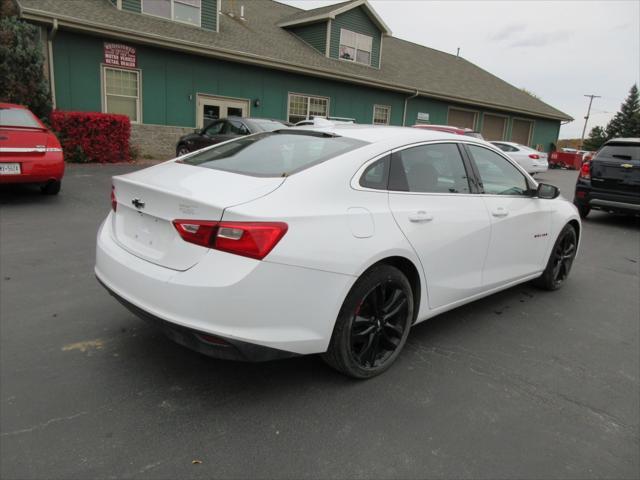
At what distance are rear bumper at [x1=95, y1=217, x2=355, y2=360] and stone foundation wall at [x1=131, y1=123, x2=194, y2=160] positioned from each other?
42.9ft

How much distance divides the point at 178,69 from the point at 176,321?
1456 centimetres

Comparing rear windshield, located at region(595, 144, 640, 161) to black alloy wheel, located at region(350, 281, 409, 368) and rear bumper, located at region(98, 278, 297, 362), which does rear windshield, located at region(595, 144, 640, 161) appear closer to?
black alloy wheel, located at region(350, 281, 409, 368)

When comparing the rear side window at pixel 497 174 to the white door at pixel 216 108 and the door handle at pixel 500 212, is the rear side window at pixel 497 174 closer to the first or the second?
Answer: the door handle at pixel 500 212

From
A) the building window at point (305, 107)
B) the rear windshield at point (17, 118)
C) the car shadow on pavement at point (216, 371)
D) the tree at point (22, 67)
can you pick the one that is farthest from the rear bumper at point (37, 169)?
the building window at point (305, 107)

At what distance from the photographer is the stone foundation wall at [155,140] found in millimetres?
14866

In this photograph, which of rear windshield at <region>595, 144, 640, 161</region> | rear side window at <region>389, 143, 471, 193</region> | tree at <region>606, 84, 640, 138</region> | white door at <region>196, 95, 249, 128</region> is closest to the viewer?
rear side window at <region>389, 143, 471, 193</region>

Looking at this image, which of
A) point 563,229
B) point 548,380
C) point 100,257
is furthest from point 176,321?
point 563,229

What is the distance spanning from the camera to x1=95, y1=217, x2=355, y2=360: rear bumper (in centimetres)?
236

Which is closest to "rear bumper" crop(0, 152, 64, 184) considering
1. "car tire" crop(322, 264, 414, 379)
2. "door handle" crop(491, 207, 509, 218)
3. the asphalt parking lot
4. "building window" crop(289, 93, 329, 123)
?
the asphalt parking lot

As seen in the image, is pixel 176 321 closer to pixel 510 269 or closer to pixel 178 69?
pixel 510 269

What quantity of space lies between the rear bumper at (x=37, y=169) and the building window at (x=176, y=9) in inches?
392

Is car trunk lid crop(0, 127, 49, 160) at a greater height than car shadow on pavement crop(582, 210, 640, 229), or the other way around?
car trunk lid crop(0, 127, 49, 160)

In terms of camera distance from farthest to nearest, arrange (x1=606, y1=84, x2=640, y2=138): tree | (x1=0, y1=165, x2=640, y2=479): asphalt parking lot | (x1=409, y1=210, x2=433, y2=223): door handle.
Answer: (x1=606, y1=84, x2=640, y2=138): tree → (x1=409, y1=210, x2=433, y2=223): door handle → (x1=0, y1=165, x2=640, y2=479): asphalt parking lot

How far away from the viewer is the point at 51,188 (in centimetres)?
818
